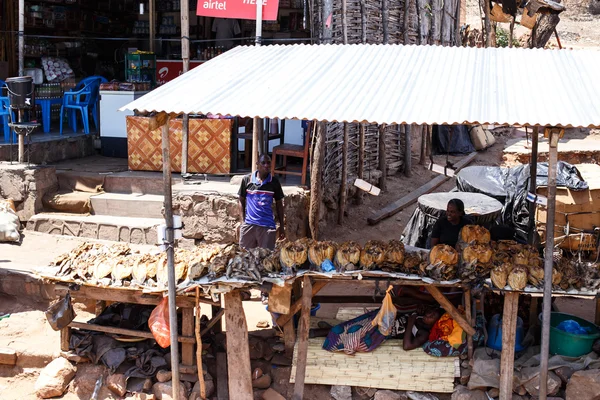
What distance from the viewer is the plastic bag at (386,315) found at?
6137mm

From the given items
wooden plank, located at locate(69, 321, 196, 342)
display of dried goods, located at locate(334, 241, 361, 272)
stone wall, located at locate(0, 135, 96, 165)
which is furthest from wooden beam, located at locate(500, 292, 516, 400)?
stone wall, located at locate(0, 135, 96, 165)

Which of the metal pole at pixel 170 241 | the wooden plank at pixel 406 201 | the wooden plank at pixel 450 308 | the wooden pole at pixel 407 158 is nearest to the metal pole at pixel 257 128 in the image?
the metal pole at pixel 170 241

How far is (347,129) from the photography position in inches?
→ 431

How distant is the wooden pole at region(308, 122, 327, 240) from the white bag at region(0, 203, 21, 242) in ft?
12.9

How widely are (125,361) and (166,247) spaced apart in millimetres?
1564

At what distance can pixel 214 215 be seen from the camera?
9.10 m

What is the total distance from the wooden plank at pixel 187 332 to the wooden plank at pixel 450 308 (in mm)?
2127

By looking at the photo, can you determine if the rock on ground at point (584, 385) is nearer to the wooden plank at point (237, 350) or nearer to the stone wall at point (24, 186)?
the wooden plank at point (237, 350)

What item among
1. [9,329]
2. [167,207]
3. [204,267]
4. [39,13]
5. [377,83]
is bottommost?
[9,329]

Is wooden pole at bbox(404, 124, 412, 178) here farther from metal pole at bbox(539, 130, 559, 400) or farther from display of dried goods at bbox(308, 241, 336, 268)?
metal pole at bbox(539, 130, 559, 400)

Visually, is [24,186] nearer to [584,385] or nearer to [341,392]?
[341,392]

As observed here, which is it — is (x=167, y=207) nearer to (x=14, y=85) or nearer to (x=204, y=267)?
(x=204, y=267)

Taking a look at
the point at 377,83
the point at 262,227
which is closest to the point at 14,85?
the point at 262,227

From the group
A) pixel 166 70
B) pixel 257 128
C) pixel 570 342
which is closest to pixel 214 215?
pixel 257 128
